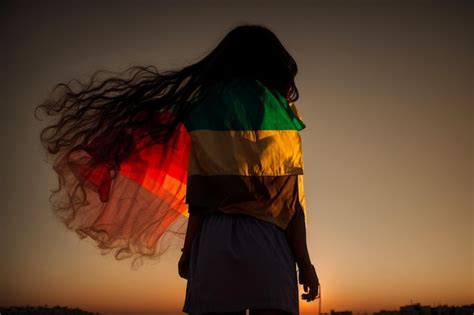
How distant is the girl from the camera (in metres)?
2.21

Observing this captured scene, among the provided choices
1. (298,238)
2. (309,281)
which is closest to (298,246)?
(298,238)

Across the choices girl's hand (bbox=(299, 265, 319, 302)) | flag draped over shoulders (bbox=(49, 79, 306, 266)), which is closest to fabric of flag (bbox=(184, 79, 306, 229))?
flag draped over shoulders (bbox=(49, 79, 306, 266))

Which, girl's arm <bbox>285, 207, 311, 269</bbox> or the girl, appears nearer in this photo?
the girl

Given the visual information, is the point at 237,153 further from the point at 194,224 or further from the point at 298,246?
the point at 298,246

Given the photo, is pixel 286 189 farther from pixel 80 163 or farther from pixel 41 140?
pixel 41 140

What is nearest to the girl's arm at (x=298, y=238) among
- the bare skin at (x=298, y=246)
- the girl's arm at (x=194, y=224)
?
the bare skin at (x=298, y=246)

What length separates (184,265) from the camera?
96.0 inches

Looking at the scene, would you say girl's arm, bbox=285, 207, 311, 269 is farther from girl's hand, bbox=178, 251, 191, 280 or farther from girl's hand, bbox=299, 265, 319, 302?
girl's hand, bbox=178, 251, 191, 280

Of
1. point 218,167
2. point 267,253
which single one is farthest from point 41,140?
point 267,253

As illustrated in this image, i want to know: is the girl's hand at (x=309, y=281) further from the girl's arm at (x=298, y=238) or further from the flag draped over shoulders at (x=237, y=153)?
the flag draped over shoulders at (x=237, y=153)

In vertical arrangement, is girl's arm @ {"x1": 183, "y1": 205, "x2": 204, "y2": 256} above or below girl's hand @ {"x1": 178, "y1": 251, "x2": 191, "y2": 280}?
above

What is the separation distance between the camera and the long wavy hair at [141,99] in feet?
8.29

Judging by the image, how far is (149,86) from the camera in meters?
2.87

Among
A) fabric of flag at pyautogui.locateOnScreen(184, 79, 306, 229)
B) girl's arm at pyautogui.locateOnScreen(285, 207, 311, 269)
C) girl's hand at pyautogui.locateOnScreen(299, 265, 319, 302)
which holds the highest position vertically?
fabric of flag at pyautogui.locateOnScreen(184, 79, 306, 229)
